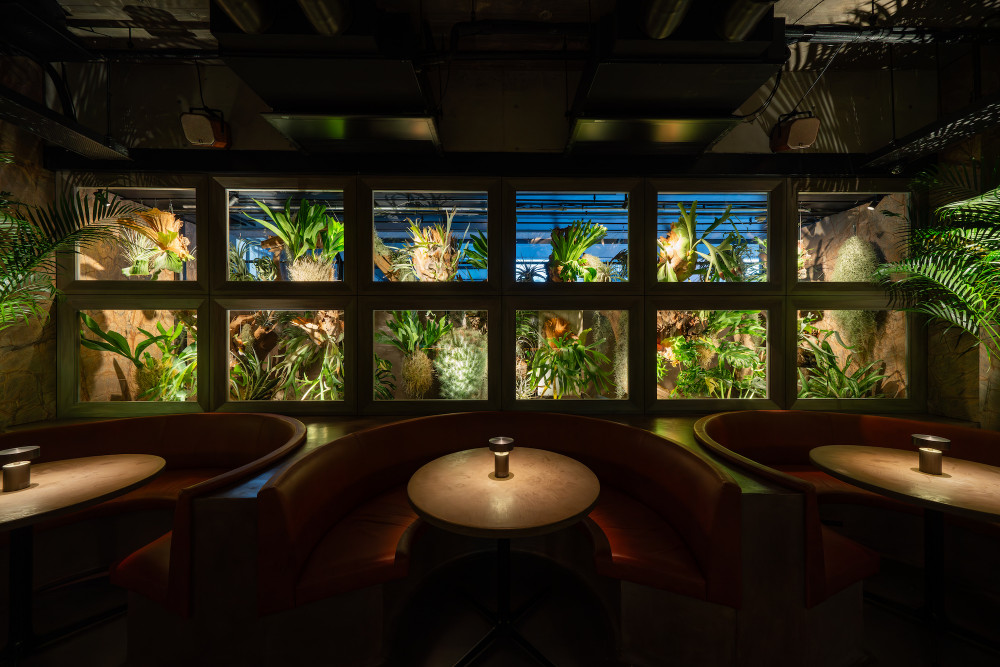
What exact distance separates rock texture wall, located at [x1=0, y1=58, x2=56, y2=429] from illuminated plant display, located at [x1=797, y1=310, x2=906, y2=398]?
5.93 metres

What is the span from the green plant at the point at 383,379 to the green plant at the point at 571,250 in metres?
1.65

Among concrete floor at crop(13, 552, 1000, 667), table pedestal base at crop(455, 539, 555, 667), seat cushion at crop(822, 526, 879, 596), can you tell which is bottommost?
concrete floor at crop(13, 552, 1000, 667)

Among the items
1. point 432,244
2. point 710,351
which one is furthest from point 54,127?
point 710,351

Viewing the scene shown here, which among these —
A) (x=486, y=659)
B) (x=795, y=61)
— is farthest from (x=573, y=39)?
(x=486, y=659)

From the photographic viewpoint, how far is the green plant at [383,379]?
299 centimetres

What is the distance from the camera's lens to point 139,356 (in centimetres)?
294

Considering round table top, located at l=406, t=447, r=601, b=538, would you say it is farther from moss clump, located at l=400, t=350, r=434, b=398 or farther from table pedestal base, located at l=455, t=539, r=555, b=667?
moss clump, located at l=400, t=350, r=434, b=398

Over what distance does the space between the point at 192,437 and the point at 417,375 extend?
5.16ft

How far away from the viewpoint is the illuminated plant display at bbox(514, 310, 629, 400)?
10.1 ft

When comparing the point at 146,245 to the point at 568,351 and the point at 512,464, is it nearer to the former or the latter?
the point at 512,464

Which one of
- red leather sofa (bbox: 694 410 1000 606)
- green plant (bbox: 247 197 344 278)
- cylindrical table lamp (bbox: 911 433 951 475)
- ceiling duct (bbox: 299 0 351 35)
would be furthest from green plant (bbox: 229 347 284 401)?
cylindrical table lamp (bbox: 911 433 951 475)

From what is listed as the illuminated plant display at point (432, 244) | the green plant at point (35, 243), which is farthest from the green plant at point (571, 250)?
the green plant at point (35, 243)

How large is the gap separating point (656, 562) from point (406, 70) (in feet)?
9.11

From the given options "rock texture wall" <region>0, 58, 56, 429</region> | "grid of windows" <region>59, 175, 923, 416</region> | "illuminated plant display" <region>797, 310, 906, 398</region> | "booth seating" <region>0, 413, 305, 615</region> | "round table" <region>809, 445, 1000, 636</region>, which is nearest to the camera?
"round table" <region>809, 445, 1000, 636</region>
